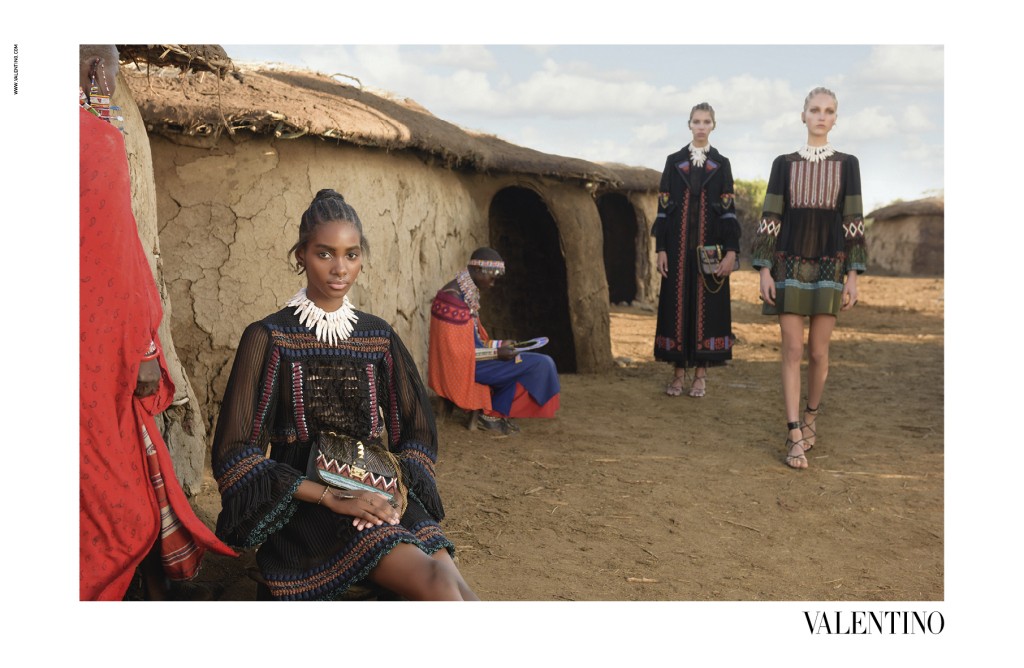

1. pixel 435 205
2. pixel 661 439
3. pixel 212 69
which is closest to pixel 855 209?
pixel 661 439

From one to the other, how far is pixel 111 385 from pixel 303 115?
2955mm

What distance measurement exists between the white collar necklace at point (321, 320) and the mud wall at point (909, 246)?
18.3 m

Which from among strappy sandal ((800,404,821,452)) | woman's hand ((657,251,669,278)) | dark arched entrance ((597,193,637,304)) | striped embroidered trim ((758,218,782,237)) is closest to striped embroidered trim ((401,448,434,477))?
striped embroidered trim ((758,218,782,237))

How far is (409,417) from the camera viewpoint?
332cm

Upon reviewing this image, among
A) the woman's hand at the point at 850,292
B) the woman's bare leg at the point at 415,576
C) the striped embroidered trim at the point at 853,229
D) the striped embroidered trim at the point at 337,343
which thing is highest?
the striped embroidered trim at the point at 853,229

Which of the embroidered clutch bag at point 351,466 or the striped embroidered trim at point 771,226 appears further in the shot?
the striped embroidered trim at point 771,226

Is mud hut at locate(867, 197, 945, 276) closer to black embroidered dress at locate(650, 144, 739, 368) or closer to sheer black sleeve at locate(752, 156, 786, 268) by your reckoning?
black embroidered dress at locate(650, 144, 739, 368)

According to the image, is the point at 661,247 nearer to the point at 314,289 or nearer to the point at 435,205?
the point at 435,205

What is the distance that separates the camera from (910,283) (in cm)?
1798

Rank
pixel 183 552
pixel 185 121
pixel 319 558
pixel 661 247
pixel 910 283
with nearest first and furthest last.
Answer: pixel 319 558
pixel 183 552
pixel 185 121
pixel 661 247
pixel 910 283

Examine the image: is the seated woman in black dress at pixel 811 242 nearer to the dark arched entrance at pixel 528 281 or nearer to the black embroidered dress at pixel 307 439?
the black embroidered dress at pixel 307 439

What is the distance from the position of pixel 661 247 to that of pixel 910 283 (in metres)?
11.6

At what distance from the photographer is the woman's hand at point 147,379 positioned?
3.22m

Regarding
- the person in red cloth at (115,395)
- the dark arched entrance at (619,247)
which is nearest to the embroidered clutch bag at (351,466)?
the person in red cloth at (115,395)
